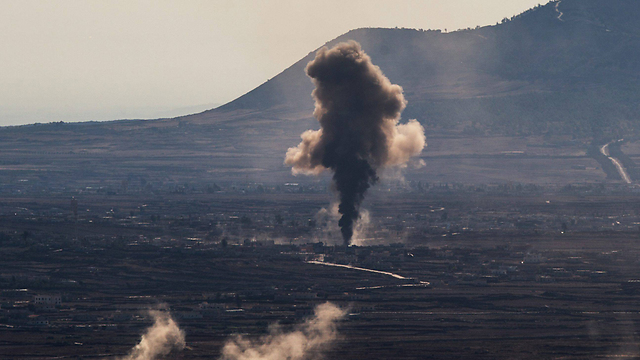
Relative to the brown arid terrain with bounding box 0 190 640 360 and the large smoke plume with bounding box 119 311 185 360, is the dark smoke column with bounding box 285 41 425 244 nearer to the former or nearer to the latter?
the brown arid terrain with bounding box 0 190 640 360

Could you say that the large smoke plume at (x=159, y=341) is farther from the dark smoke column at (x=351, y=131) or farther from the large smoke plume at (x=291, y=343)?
the dark smoke column at (x=351, y=131)

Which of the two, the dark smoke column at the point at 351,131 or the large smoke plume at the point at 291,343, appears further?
the dark smoke column at the point at 351,131

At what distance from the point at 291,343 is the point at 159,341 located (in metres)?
12.8

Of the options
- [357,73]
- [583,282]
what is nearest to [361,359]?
[583,282]

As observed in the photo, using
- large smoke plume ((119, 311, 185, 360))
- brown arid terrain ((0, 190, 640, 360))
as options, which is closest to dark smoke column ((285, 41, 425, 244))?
brown arid terrain ((0, 190, 640, 360))

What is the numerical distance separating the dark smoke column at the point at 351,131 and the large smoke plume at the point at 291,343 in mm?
50971

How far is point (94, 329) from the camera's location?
112 metres

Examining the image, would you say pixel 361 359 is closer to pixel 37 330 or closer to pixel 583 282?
pixel 37 330

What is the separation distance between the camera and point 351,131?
→ 167000 millimetres

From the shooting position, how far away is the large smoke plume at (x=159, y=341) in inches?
3942

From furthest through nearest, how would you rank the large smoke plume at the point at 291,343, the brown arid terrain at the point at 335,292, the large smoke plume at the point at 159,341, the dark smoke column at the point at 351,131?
1. the dark smoke column at the point at 351,131
2. the brown arid terrain at the point at 335,292
3. the large smoke plume at the point at 159,341
4. the large smoke plume at the point at 291,343

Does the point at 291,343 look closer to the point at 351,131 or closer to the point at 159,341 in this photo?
→ the point at 159,341

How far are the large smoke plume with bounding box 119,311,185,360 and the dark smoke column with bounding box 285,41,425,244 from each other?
185ft

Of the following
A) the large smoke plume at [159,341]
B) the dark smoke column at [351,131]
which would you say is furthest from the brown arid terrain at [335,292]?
the dark smoke column at [351,131]
